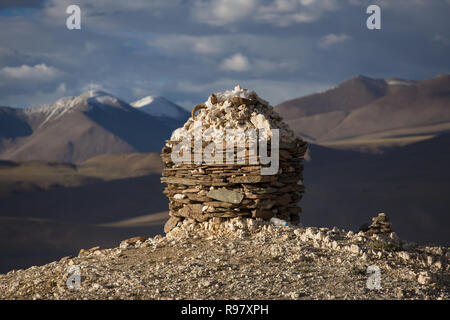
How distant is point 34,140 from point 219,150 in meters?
191

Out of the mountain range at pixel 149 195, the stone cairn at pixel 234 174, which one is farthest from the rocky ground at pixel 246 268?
the mountain range at pixel 149 195

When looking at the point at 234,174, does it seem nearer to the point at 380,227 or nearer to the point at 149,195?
the point at 380,227

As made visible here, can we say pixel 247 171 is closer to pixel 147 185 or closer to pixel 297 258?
pixel 297 258

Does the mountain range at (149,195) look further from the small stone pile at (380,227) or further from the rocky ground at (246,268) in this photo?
the rocky ground at (246,268)

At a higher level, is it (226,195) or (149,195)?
(226,195)

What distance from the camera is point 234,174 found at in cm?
1198

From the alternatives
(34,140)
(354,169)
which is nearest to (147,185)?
(354,169)

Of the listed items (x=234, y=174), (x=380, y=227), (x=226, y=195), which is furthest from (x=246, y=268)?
(x=380, y=227)

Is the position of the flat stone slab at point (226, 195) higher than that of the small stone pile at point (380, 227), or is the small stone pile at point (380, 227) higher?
the flat stone slab at point (226, 195)

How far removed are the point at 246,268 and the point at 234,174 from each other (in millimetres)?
2872

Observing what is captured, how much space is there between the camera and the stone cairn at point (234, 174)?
11914mm

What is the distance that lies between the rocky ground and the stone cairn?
40cm

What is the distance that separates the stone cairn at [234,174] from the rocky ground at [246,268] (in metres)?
0.40

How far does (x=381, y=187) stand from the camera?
78.9 meters
